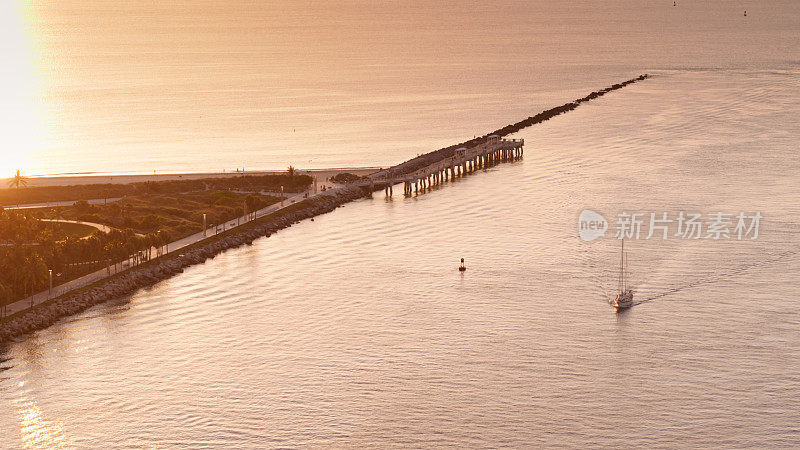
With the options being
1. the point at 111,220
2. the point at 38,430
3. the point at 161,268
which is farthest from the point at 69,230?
the point at 38,430

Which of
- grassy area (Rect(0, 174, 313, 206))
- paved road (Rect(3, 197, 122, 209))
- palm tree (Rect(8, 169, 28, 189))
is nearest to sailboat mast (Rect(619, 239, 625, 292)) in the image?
grassy area (Rect(0, 174, 313, 206))

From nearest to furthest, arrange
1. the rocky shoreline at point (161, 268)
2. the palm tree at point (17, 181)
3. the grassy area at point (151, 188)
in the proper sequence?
1. the rocky shoreline at point (161, 268)
2. the palm tree at point (17, 181)
3. the grassy area at point (151, 188)

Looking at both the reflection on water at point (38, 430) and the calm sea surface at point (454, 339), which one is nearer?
the reflection on water at point (38, 430)

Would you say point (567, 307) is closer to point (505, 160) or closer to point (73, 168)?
point (505, 160)

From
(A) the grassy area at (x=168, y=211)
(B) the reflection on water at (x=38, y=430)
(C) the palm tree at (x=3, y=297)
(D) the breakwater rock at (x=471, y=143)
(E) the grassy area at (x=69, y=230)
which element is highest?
(D) the breakwater rock at (x=471, y=143)

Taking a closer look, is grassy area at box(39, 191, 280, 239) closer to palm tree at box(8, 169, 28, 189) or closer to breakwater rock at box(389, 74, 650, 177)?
palm tree at box(8, 169, 28, 189)

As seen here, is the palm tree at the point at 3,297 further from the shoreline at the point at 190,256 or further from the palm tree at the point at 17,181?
the palm tree at the point at 17,181

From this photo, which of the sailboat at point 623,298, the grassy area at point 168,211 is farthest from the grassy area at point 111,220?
the sailboat at point 623,298

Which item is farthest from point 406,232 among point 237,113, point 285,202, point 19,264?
point 237,113
